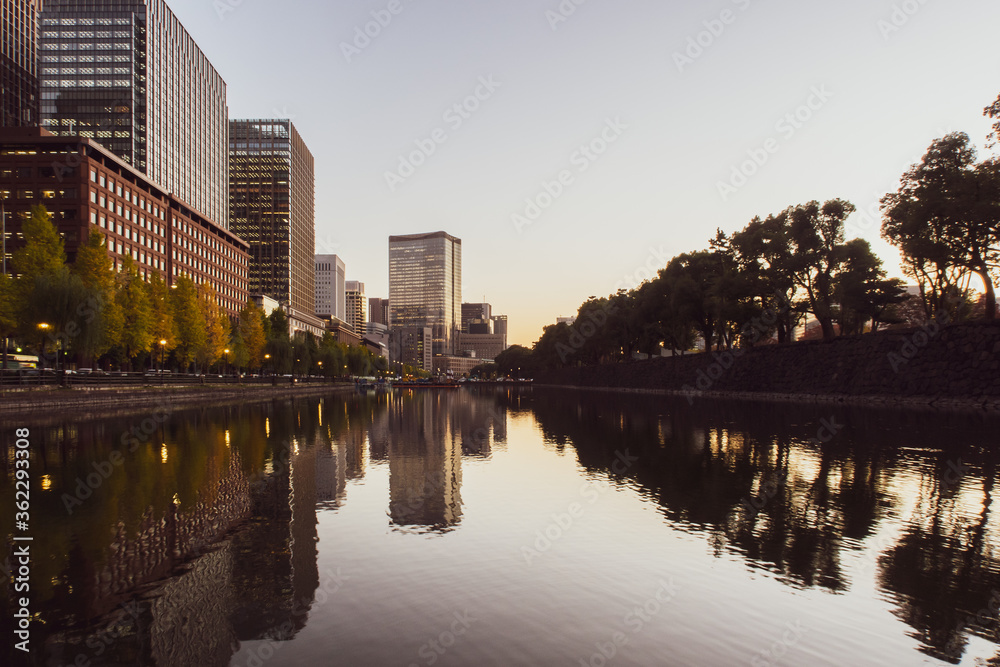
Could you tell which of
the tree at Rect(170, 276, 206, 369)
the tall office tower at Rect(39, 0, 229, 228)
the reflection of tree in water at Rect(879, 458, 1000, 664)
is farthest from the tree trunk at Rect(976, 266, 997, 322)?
the tall office tower at Rect(39, 0, 229, 228)

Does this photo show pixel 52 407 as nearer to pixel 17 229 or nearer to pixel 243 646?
pixel 243 646

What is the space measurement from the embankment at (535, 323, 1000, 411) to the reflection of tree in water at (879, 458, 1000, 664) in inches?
1405

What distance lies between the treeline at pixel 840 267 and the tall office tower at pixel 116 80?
12351 cm

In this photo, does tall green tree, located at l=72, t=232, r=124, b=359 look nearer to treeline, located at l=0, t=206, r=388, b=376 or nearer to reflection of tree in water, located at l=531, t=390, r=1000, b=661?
treeline, located at l=0, t=206, r=388, b=376

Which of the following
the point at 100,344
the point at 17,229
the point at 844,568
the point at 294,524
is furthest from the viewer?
the point at 17,229

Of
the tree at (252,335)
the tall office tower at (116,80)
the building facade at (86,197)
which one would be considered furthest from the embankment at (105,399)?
the tall office tower at (116,80)

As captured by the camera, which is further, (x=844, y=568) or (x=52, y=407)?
(x=52, y=407)

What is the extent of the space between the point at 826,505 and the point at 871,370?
46.3 meters

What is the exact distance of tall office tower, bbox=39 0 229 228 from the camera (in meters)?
151

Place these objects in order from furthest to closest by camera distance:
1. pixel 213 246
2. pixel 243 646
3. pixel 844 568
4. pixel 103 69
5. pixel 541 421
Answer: pixel 103 69
pixel 213 246
pixel 541 421
pixel 844 568
pixel 243 646

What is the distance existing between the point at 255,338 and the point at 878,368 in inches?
3296

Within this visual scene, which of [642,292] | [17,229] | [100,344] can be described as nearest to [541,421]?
[100,344]

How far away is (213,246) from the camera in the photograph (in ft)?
465

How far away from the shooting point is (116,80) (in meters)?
153
